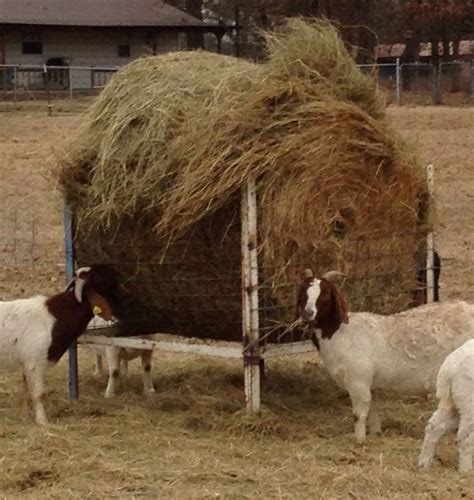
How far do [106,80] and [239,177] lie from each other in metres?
32.5

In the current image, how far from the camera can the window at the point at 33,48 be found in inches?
1902

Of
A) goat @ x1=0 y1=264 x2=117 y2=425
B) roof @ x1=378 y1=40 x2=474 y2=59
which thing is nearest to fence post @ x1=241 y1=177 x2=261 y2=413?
goat @ x1=0 y1=264 x2=117 y2=425

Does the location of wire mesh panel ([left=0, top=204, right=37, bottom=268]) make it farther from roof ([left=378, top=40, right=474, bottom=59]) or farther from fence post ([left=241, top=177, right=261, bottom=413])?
roof ([left=378, top=40, right=474, bottom=59])

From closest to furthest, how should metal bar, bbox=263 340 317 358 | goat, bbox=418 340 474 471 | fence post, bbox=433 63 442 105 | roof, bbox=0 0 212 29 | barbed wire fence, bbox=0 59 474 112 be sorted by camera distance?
goat, bbox=418 340 474 471, metal bar, bbox=263 340 317 358, fence post, bbox=433 63 442 105, barbed wire fence, bbox=0 59 474 112, roof, bbox=0 0 212 29

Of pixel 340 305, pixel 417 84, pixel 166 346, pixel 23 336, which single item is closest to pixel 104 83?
pixel 417 84

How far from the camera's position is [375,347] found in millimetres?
8992

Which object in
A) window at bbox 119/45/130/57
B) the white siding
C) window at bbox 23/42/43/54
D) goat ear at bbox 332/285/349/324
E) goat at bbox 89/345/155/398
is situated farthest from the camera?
window at bbox 119/45/130/57

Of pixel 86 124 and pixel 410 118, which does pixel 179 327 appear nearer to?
pixel 86 124

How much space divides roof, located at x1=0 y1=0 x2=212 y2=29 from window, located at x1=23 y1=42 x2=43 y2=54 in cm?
121

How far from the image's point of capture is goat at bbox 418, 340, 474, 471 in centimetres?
774

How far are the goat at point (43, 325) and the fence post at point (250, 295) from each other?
4.24 feet

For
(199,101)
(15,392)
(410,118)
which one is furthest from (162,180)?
(410,118)

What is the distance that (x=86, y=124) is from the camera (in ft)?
33.6

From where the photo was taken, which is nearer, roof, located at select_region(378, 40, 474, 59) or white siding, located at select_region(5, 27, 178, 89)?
white siding, located at select_region(5, 27, 178, 89)
